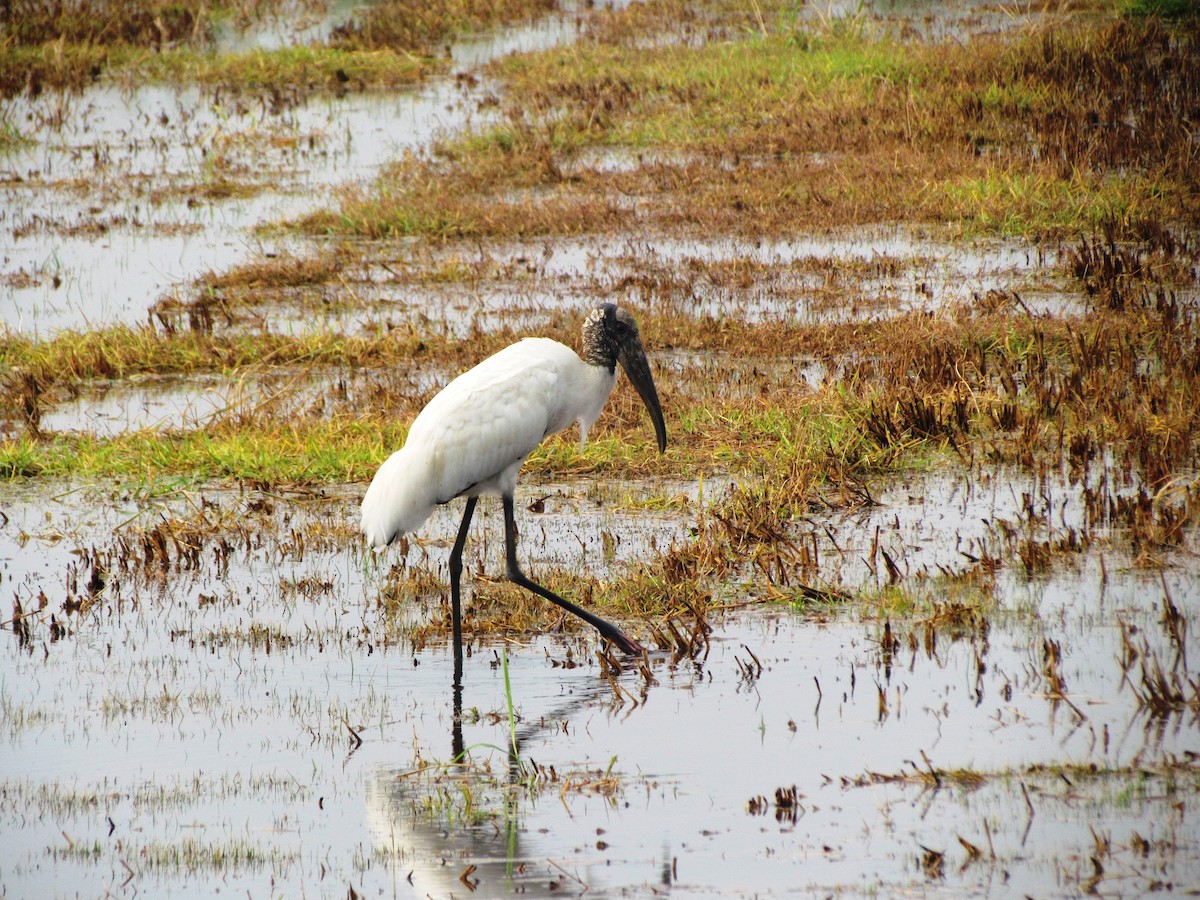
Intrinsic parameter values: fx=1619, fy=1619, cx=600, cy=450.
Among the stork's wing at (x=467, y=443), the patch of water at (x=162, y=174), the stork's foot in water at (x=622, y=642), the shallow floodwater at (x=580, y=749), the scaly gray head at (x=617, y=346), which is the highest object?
the patch of water at (x=162, y=174)

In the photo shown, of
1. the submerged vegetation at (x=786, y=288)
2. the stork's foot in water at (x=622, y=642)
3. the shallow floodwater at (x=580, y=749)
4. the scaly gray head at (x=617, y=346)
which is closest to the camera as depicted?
the shallow floodwater at (x=580, y=749)

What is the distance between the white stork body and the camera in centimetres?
665

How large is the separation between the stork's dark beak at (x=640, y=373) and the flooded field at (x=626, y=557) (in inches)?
19.7

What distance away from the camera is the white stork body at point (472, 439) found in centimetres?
665

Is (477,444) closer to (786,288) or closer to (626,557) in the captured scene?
(626,557)

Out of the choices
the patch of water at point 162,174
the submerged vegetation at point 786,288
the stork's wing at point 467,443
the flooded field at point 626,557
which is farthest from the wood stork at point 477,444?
the patch of water at point 162,174

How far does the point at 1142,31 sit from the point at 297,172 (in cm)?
863

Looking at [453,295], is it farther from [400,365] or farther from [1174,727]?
[1174,727]

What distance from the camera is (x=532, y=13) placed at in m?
24.0

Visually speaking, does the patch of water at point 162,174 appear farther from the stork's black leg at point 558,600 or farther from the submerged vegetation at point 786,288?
the stork's black leg at point 558,600

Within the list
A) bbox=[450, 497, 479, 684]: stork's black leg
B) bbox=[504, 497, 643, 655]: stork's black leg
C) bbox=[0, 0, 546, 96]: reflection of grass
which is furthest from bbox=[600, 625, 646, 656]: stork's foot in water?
bbox=[0, 0, 546, 96]: reflection of grass

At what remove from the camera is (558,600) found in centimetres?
644

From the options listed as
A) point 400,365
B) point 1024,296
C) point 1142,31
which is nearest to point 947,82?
point 1142,31

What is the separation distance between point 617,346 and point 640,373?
18 cm
